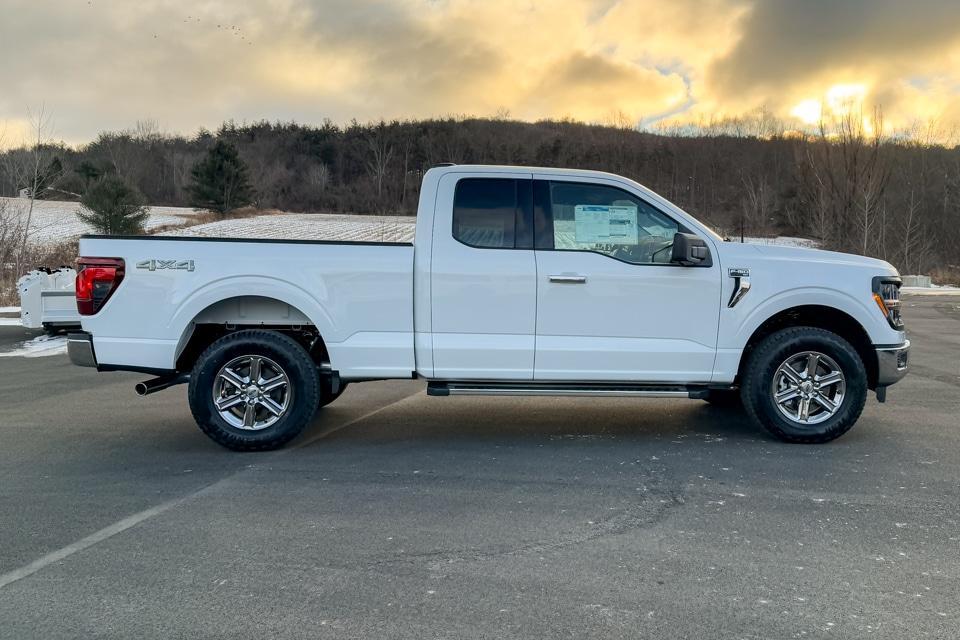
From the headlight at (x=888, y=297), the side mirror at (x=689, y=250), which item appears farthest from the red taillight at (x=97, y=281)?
the headlight at (x=888, y=297)

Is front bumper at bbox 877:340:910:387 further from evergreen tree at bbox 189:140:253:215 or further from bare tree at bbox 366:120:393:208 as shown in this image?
bare tree at bbox 366:120:393:208

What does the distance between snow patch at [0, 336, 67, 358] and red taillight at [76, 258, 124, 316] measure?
22.5 ft

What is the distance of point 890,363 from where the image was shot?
6230 millimetres

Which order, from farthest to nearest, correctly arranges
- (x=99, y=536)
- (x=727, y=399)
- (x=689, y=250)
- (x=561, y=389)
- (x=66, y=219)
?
(x=66, y=219), (x=727, y=399), (x=561, y=389), (x=689, y=250), (x=99, y=536)

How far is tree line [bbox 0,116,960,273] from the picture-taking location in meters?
42.1

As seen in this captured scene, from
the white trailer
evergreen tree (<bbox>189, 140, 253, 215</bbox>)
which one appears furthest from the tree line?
the white trailer

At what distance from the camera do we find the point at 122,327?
601 centimetres

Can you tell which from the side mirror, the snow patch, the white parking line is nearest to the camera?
the white parking line

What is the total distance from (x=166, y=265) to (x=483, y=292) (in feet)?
7.88

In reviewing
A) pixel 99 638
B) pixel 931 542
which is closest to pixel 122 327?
pixel 99 638

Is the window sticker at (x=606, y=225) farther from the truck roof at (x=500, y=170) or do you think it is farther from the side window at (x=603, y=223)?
the truck roof at (x=500, y=170)

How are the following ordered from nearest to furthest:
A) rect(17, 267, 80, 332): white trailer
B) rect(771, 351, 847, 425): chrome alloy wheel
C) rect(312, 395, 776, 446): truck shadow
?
rect(771, 351, 847, 425): chrome alloy wheel
rect(312, 395, 776, 446): truck shadow
rect(17, 267, 80, 332): white trailer

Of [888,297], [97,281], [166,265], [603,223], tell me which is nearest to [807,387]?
[888,297]

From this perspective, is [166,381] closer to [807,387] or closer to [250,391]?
[250,391]
